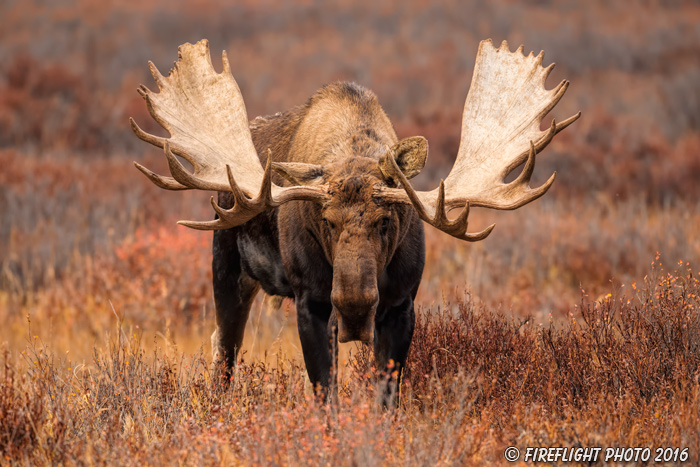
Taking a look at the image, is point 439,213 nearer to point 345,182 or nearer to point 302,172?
point 345,182

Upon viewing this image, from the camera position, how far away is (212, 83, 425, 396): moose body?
4051 millimetres

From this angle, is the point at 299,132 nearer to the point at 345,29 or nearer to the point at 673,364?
the point at 673,364

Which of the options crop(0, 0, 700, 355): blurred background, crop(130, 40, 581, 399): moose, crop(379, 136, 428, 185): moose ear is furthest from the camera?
crop(0, 0, 700, 355): blurred background

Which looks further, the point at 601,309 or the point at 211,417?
the point at 601,309

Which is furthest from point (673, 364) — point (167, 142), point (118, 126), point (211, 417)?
point (118, 126)

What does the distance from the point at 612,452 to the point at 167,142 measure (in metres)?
2.61

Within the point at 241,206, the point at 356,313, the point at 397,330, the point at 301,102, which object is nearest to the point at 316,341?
the point at 397,330

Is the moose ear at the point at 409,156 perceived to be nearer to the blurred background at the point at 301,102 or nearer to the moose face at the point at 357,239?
the moose face at the point at 357,239

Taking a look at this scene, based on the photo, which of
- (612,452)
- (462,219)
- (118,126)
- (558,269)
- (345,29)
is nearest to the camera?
(612,452)

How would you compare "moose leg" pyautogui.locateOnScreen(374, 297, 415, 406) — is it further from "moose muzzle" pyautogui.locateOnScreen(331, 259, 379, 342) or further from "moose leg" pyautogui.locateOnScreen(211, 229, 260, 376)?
"moose leg" pyautogui.locateOnScreen(211, 229, 260, 376)

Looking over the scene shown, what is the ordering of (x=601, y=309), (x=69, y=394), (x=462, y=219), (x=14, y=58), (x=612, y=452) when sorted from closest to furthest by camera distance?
(x=612, y=452) < (x=462, y=219) < (x=69, y=394) < (x=601, y=309) < (x=14, y=58)

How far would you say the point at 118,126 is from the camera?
1819 centimetres

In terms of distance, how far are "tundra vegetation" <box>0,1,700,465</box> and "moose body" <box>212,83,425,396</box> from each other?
278 millimetres

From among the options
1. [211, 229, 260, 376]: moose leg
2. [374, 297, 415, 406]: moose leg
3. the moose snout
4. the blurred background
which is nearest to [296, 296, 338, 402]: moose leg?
[374, 297, 415, 406]: moose leg
